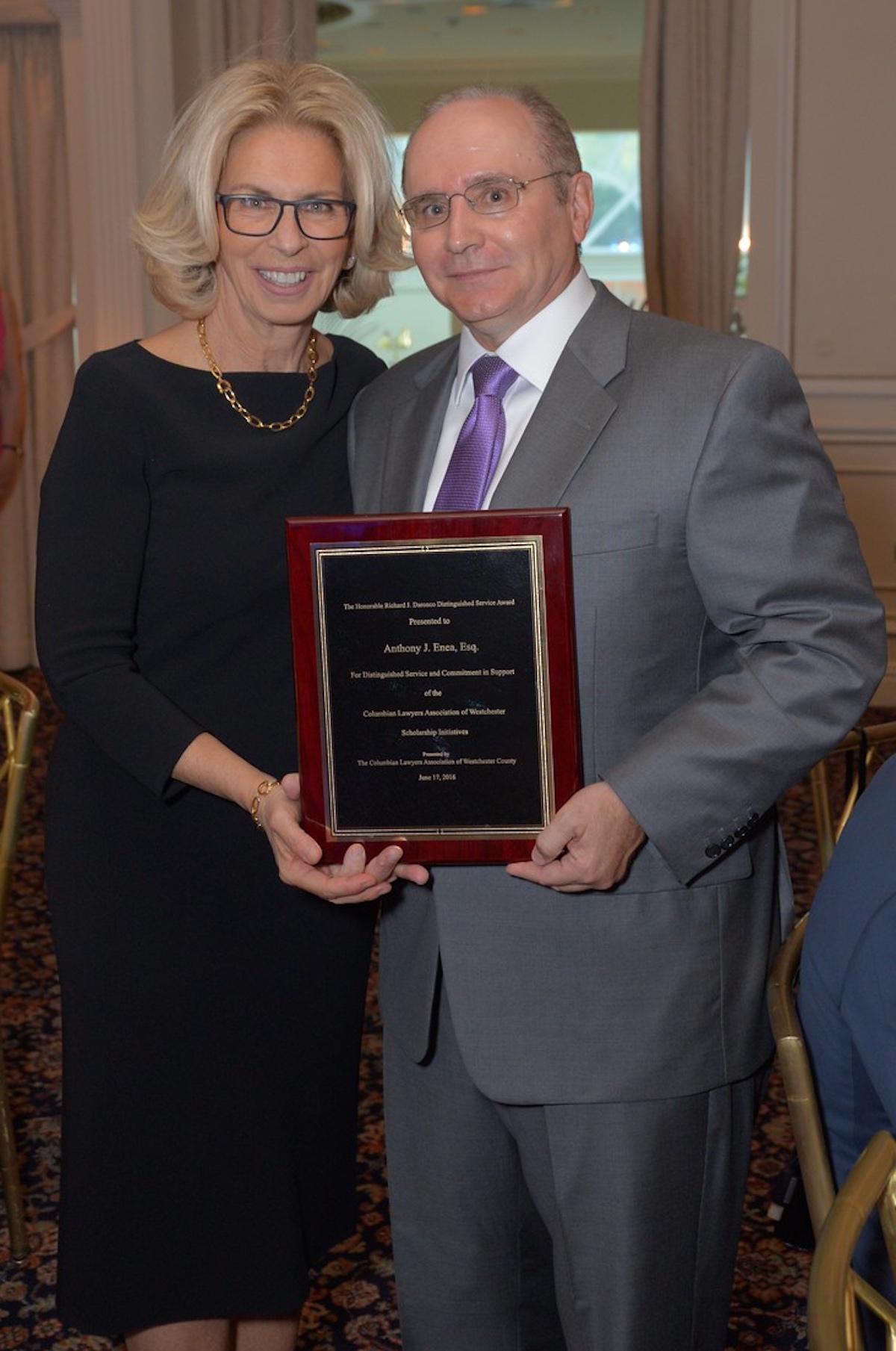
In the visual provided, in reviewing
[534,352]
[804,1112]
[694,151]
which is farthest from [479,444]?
[694,151]

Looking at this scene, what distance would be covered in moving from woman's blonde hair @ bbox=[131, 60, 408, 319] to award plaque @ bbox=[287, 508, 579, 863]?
626 mm

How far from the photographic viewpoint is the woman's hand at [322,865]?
1725 millimetres

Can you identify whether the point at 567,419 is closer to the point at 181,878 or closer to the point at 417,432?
the point at 417,432

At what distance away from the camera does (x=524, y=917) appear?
1813 millimetres

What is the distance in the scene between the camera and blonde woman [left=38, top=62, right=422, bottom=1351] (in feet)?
6.59

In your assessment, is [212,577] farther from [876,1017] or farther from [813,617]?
[876,1017]

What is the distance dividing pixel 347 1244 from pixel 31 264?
249 inches

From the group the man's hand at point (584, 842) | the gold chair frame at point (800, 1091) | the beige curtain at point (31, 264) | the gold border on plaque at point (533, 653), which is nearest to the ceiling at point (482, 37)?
the beige curtain at point (31, 264)

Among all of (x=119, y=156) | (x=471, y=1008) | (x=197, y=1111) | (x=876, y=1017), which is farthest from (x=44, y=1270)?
(x=119, y=156)

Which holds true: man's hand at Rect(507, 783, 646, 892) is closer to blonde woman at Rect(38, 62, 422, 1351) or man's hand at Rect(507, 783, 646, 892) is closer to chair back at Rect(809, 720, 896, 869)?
blonde woman at Rect(38, 62, 422, 1351)

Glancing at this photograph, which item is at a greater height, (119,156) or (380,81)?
(380,81)

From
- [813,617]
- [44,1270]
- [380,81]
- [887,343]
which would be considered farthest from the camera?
[380,81]

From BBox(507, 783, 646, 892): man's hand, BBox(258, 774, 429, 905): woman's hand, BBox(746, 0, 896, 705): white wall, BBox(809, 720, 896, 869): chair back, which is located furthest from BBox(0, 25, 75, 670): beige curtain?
BBox(507, 783, 646, 892): man's hand

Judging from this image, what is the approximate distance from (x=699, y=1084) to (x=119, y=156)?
6351mm
